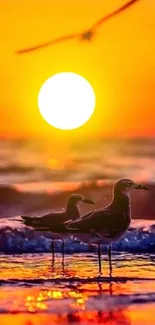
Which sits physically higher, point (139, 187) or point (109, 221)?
point (139, 187)

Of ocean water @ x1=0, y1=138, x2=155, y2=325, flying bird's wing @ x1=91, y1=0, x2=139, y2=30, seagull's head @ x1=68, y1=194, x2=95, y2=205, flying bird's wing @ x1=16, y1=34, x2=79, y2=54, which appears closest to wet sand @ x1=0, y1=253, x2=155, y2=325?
ocean water @ x1=0, y1=138, x2=155, y2=325

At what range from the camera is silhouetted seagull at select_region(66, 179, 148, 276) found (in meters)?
3.37

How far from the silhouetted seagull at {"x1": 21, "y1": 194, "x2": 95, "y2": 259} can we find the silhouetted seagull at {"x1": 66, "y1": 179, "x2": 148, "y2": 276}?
0.03 m

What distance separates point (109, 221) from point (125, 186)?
0.16m

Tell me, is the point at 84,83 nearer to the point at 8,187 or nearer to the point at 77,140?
the point at 77,140

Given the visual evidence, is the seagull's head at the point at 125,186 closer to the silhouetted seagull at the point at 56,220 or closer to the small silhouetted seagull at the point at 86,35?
the silhouetted seagull at the point at 56,220

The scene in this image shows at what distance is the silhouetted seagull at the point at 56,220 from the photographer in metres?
3.38

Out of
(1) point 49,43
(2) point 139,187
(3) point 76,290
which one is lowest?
(3) point 76,290

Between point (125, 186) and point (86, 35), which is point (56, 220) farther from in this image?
point (86, 35)

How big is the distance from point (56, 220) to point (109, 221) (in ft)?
0.71

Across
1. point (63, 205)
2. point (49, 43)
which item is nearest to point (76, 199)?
point (63, 205)

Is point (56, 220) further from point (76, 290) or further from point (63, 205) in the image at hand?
point (76, 290)

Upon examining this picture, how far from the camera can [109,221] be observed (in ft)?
11.1

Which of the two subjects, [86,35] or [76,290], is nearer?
[76,290]
